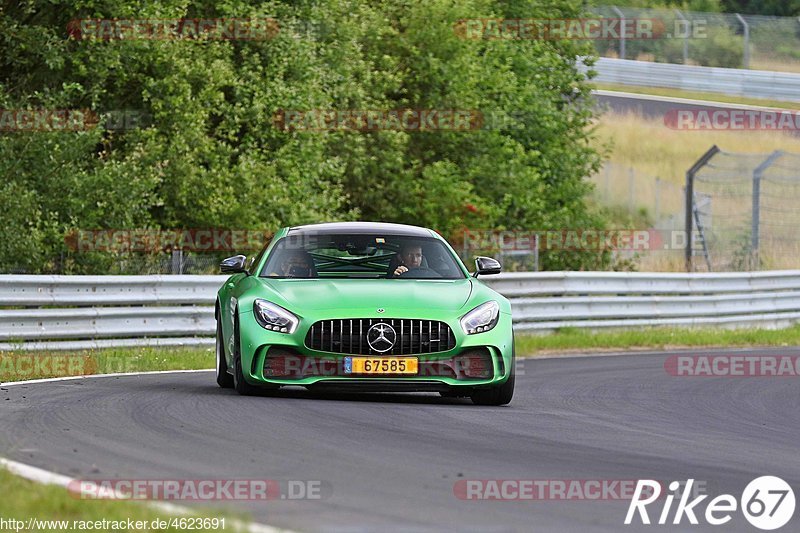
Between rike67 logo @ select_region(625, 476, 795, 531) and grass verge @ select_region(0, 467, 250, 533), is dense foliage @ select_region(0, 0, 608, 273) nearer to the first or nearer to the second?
rike67 logo @ select_region(625, 476, 795, 531)

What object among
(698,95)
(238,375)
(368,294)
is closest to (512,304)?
(368,294)

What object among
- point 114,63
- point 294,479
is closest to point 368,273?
point 294,479

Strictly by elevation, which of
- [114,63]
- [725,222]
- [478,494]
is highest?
[114,63]

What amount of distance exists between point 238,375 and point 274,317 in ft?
1.88

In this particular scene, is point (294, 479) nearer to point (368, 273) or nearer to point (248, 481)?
point (248, 481)

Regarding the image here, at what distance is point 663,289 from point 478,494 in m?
16.8

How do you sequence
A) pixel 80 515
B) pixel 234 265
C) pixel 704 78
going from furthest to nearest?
pixel 704 78 < pixel 234 265 < pixel 80 515

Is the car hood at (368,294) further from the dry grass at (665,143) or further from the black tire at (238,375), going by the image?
the dry grass at (665,143)

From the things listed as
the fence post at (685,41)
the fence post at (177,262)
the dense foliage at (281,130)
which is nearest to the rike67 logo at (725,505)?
the fence post at (177,262)

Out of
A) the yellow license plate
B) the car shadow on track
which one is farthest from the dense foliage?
the yellow license plate

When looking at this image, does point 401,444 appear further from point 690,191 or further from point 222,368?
point 690,191

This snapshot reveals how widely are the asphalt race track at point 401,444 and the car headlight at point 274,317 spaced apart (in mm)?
526

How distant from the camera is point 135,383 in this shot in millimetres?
13062

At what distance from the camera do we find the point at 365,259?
1263 cm
